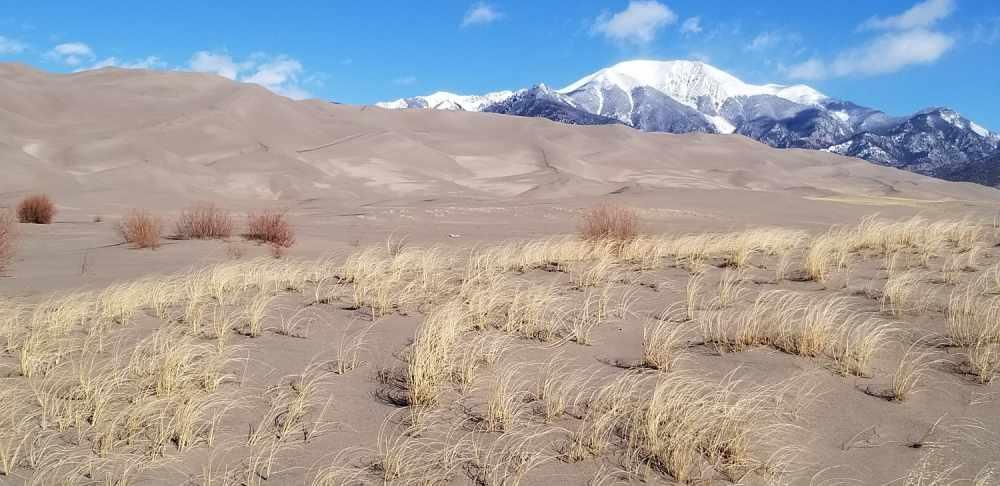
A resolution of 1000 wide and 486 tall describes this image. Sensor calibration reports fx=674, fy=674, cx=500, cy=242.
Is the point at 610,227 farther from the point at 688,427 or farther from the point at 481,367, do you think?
the point at 688,427

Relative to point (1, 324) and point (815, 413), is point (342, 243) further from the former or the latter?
point (815, 413)

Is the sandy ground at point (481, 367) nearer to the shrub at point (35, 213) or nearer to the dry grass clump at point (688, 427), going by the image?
the dry grass clump at point (688, 427)

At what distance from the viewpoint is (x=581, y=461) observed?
12.3 ft

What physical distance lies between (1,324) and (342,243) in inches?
456

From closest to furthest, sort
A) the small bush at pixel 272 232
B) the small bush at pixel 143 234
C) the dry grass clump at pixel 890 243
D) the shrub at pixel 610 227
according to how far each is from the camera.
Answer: the dry grass clump at pixel 890 243, the shrub at pixel 610 227, the small bush at pixel 143 234, the small bush at pixel 272 232

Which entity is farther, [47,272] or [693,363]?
[47,272]

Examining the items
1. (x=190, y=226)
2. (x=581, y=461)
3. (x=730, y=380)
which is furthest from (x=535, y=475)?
(x=190, y=226)

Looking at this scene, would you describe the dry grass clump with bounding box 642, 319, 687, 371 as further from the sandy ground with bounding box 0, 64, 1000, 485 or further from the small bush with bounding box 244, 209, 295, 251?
the small bush with bounding box 244, 209, 295, 251

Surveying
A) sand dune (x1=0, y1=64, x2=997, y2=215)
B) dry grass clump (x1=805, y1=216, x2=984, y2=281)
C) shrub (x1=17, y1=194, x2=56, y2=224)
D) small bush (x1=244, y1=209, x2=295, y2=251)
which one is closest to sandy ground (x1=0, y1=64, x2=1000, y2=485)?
dry grass clump (x1=805, y1=216, x2=984, y2=281)

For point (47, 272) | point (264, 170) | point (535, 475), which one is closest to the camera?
point (535, 475)

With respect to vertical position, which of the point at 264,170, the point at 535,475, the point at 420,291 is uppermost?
the point at 264,170

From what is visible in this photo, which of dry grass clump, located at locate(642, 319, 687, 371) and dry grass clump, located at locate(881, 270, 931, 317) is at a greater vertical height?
dry grass clump, located at locate(881, 270, 931, 317)

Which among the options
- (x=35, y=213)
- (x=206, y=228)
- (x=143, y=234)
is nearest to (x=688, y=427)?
(x=143, y=234)

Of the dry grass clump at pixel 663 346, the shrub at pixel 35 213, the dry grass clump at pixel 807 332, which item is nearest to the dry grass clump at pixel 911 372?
the dry grass clump at pixel 807 332
